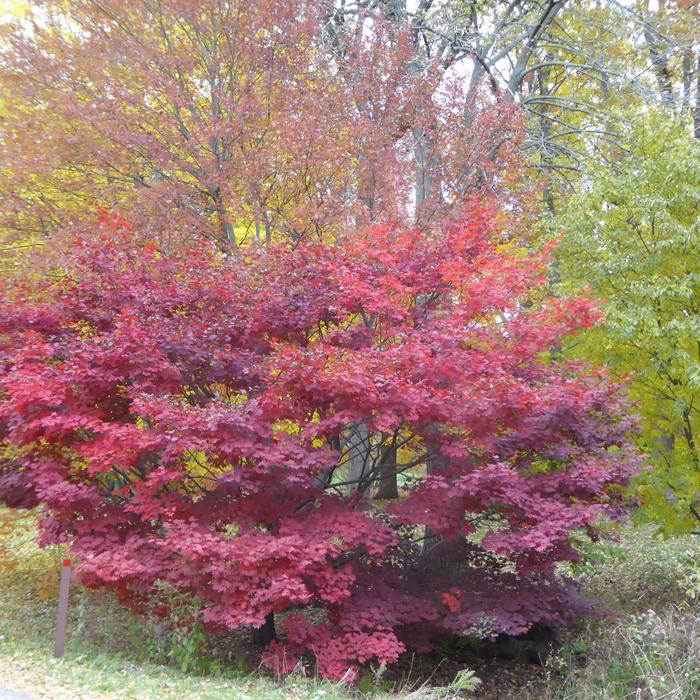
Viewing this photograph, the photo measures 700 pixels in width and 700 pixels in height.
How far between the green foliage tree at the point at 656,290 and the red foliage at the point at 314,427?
172cm

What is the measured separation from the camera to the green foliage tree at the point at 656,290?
9.19 meters

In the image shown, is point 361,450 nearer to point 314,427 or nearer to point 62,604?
point 314,427

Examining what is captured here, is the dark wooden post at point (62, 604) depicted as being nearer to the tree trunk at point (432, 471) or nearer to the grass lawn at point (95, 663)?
the grass lawn at point (95, 663)

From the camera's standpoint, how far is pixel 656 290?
907cm

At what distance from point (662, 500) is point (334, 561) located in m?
5.03

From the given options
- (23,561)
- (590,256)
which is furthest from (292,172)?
(23,561)

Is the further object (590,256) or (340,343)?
(590,256)

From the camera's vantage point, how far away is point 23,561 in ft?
41.4

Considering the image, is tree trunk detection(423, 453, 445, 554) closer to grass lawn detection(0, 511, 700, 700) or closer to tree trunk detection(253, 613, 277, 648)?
grass lawn detection(0, 511, 700, 700)

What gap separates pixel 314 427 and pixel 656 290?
17.2ft

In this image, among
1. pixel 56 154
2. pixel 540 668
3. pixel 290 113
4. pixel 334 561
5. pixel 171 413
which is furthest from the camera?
pixel 56 154

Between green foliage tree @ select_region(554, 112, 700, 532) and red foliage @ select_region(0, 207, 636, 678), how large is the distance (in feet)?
5.64

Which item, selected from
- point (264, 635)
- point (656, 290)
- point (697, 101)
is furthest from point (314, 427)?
point (697, 101)

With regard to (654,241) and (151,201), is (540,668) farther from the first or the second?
(151,201)
